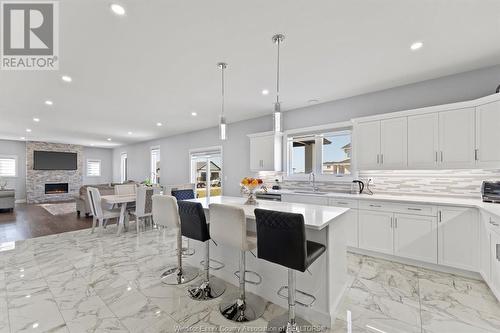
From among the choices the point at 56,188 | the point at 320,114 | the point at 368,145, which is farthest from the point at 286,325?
the point at 56,188

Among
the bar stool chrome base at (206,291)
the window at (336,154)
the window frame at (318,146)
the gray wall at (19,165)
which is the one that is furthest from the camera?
the gray wall at (19,165)

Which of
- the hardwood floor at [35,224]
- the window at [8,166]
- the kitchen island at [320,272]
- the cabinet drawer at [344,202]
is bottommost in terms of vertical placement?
the hardwood floor at [35,224]

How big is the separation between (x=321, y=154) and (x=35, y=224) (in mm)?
7337

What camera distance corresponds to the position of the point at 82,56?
270cm

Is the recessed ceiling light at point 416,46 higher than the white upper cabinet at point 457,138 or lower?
higher

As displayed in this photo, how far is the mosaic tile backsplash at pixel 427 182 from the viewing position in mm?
3078

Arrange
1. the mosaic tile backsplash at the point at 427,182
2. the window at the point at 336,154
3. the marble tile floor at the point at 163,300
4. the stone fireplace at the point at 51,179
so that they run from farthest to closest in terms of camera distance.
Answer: the stone fireplace at the point at 51,179
the window at the point at 336,154
the mosaic tile backsplash at the point at 427,182
the marble tile floor at the point at 163,300

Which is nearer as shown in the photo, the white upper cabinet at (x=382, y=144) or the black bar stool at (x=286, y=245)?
the black bar stool at (x=286, y=245)

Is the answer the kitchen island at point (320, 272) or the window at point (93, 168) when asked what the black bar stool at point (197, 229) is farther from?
the window at point (93, 168)

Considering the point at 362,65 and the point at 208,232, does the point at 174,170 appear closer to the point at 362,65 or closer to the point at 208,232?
the point at 208,232

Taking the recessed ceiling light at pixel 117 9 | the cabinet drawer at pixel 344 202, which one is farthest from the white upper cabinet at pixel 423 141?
the recessed ceiling light at pixel 117 9

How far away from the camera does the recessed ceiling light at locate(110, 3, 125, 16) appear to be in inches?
74.0

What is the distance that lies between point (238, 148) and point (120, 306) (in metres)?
4.43

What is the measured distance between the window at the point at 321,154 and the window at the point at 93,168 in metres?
11.7
